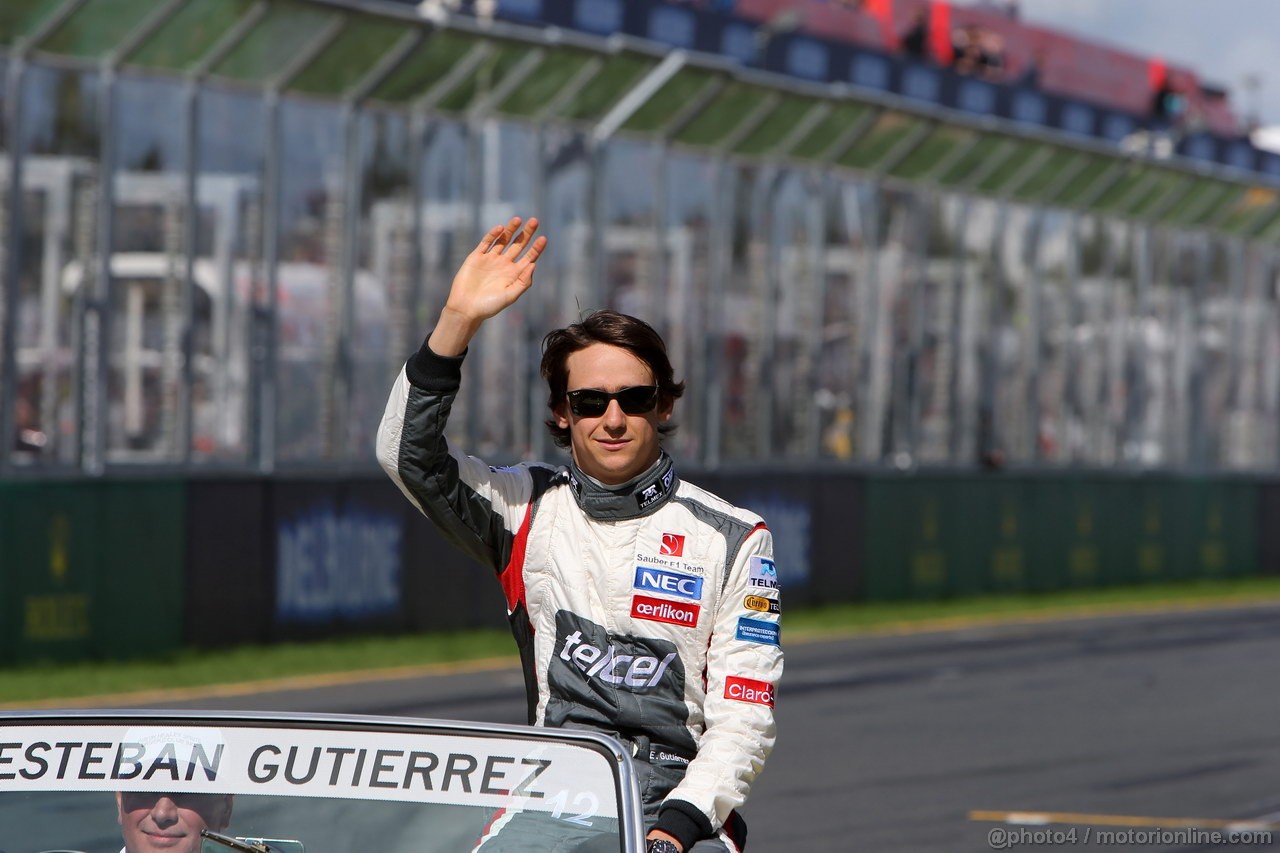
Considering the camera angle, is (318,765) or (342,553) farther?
(342,553)

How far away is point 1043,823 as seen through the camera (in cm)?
964

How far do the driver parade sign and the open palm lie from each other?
0.84 metres

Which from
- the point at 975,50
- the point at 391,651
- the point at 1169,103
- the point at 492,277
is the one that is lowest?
the point at 391,651

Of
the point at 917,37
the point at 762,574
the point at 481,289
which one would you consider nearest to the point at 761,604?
the point at 762,574

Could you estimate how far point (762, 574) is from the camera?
12.9ft

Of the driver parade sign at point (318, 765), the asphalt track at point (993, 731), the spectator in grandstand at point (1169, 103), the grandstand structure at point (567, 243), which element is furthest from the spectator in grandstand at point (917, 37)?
the driver parade sign at point (318, 765)

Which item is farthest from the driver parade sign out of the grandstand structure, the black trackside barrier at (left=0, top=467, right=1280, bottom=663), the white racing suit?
the grandstand structure

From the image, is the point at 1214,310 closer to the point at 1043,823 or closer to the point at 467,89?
the point at 467,89

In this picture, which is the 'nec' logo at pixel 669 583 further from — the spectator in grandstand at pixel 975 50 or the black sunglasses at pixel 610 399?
the spectator in grandstand at pixel 975 50

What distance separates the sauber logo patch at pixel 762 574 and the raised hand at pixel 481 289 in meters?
0.65

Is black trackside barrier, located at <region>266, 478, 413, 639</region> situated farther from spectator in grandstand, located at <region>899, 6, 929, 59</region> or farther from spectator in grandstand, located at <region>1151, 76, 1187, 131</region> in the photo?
spectator in grandstand, located at <region>1151, 76, 1187, 131</region>

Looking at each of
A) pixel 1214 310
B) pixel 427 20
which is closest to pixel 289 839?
pixel 427 20

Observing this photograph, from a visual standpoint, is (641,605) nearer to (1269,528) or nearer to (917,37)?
(1269,528)

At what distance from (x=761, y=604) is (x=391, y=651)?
13789 mm
